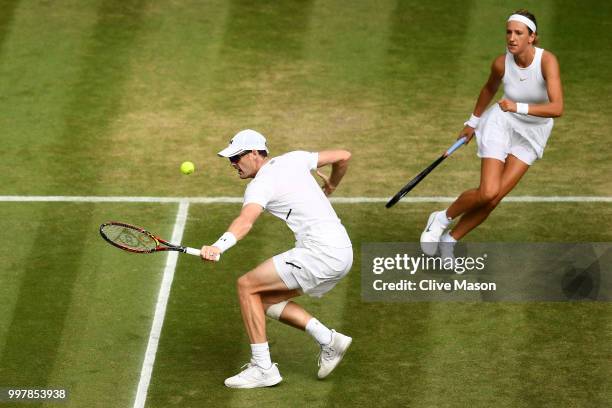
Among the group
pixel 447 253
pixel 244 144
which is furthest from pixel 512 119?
pixel 244 144

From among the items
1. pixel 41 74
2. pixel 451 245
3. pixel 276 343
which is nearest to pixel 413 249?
pixel 451 245

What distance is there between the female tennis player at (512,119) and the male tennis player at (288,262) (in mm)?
2189

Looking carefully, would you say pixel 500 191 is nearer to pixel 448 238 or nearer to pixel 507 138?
pixel 507 138

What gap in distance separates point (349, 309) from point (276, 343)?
89 centimetres

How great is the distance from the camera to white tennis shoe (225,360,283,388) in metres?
11.7

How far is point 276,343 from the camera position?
12.5 meters

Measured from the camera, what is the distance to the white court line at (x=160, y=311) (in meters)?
11.7

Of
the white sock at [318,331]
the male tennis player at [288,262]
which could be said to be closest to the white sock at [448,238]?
the male tennis player at [288,262]

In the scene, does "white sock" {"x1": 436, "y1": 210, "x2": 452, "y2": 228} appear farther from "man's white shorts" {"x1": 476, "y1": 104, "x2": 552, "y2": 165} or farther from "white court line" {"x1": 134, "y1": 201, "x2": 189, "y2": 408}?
"white court line" {"x1": 134, "y1": 201, "x2": 189, "y2": 408}

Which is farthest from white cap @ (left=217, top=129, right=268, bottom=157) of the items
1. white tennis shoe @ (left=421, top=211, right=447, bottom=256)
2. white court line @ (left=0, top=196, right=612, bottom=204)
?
white court line @ (left=0, top=196, right=612, bottom=204)

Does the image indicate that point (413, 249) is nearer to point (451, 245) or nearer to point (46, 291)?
point (451, 245)

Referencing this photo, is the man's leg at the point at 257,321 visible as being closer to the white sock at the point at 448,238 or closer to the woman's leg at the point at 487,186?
the woman's leg at the point at 487,186

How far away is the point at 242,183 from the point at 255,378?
4309 mm

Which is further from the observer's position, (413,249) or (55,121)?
(55,121)
